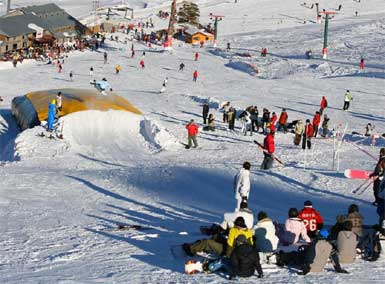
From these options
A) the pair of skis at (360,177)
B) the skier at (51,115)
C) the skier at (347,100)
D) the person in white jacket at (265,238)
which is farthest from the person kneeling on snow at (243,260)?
the skier at (347,100)

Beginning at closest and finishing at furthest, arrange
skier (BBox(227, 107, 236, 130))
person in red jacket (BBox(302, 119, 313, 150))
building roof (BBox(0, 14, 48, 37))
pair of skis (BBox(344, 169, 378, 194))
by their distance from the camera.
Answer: pair of skis (BBox(344, 169, 378, 194))
person in red jacket (BBox(302, 119, 313, 150))
skier (BBox(227, 107, 236, 130))
building roof (BBox(0, 14, 48, 37))

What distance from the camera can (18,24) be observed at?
204 ft

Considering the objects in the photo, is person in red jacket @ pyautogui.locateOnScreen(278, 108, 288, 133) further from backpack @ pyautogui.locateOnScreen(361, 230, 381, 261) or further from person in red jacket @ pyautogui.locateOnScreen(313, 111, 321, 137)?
backpack @ pyautogui.locateOnScreen(361, 230, 381, 261)

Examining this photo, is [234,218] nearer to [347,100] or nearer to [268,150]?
[268,150]

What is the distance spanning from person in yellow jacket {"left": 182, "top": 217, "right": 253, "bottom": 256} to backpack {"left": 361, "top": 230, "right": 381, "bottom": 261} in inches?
70.3

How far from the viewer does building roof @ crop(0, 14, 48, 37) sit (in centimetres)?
5972

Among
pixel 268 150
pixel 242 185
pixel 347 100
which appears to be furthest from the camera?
pixel 347 100

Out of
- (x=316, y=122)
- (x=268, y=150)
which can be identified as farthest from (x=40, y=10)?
(x=268, y=150)

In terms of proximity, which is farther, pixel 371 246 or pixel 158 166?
pixel 158 166

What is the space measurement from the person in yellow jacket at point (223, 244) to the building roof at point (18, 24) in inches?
2006

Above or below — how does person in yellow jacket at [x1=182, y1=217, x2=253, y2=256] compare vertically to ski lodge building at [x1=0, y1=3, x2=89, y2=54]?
below

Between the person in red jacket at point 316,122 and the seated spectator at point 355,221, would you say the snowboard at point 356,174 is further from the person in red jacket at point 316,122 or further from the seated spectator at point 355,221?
the person in red jacket at point 316,122

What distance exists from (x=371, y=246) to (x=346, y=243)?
578mm

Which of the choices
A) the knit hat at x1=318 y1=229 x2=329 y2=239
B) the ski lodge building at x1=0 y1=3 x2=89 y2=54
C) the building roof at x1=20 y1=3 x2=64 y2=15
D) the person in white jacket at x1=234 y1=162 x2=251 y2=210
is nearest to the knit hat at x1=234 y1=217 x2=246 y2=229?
the knit hat at x1=318 y1=229 x2=329 y2=239
